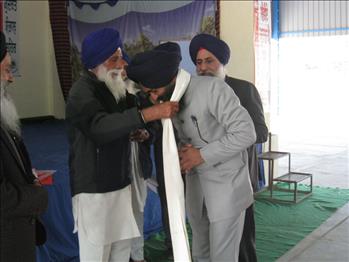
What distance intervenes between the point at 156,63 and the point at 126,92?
42 centimetres

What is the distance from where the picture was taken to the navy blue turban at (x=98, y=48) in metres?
2.00

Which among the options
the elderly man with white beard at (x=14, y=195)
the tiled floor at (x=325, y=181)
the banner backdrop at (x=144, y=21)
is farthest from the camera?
the banner backdrop at (x=144, y=21)

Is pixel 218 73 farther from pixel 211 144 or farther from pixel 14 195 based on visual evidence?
pixel 14 195

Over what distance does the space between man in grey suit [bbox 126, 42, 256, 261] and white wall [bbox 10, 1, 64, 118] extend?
20.6 ft

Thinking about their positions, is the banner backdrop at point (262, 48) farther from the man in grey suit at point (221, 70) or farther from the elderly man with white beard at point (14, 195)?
the elderly man with white beard at point (14, 195)

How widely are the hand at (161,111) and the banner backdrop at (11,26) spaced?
20.3 feet

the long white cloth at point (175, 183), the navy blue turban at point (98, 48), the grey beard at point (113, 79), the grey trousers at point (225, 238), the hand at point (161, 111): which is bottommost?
the grey trousers at point (225, 238)

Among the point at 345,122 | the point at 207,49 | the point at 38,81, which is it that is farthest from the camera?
the point at 345,122

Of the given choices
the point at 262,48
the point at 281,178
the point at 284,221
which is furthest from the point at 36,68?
the point at 284,221

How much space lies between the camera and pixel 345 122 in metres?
10.2

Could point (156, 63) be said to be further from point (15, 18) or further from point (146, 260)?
Answer: point (15, 18)

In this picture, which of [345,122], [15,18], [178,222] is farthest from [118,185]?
[345,122]

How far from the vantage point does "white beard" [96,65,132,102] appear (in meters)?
2.01

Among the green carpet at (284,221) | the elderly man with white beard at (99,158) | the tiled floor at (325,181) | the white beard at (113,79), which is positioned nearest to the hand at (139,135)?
the elderly man with white beard at (99,158)
